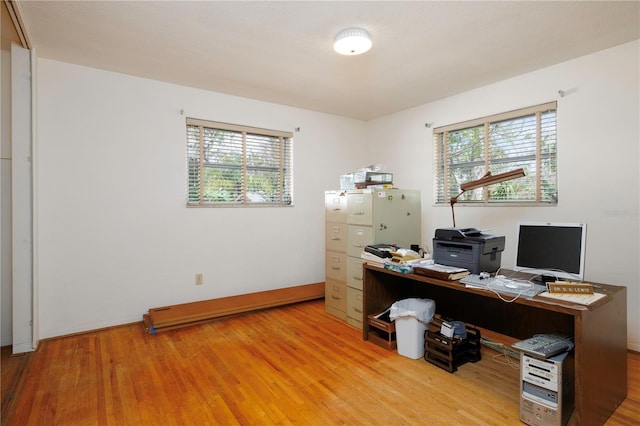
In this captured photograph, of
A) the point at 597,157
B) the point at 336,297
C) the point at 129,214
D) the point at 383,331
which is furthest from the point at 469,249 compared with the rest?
the point at 129,214

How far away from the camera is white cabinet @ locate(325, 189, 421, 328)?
11.1 ft

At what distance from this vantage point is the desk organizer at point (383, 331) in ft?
9.57

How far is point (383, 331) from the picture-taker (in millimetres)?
3043

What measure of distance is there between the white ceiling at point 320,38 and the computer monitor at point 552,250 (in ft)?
4.98

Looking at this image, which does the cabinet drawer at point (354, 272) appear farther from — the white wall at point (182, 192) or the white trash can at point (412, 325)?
the white wall at point (182, 192)

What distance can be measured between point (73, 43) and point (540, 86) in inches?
169

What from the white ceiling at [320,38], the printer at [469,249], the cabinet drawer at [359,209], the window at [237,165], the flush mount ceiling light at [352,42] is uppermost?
the white ceiling at [320,38]

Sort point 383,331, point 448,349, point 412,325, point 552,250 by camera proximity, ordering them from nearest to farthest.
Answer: point 552,250, point 448,349, point 412,325, point 383,331

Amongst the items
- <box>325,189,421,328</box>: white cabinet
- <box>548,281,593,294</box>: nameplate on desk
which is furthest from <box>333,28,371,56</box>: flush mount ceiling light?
<box>548,281,593,294</box>: nameplate on desk

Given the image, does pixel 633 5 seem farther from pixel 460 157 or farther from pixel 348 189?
pixel 348 189

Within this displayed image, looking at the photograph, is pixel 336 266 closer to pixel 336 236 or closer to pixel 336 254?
pixel 336 254

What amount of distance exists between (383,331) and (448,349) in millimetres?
674

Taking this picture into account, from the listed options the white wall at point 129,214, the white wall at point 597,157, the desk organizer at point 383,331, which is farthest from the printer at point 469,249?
the white wall at point 129,214

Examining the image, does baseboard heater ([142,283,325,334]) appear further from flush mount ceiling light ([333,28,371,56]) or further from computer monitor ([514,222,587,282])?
flush mount ceiling light ([333,28,371,56])
